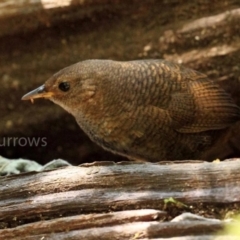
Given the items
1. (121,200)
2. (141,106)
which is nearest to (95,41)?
(141,106)

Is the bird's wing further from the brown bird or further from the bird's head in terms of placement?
the bird's head

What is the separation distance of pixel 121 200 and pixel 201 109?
0.84 m

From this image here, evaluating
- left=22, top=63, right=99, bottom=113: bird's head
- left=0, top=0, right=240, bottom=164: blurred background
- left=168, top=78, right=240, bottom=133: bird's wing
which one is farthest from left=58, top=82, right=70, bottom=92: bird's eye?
left=0, top=0, right=240, bottom=164: blurred background

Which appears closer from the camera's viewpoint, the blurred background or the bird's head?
the bird's head

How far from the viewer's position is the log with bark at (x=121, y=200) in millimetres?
1832

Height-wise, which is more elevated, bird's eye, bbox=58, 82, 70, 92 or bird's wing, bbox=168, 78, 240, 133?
bird's eye, bbox=58, 82, 70, 92

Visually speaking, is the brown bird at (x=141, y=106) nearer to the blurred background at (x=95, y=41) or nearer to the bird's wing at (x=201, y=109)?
the bird's wing at (x=201, y=109)

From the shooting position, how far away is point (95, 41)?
317cm

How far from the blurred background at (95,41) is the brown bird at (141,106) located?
41 centimetres

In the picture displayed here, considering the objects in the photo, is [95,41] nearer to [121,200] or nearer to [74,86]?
[74,86]

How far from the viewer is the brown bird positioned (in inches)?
100

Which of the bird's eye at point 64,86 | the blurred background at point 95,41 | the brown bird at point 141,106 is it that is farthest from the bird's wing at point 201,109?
the bird's eye at point 64,86

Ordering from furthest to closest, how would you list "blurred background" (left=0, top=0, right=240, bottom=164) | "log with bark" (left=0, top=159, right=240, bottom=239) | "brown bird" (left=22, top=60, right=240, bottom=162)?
"blurred background" (left=0, top=0, right=240, bottom=164), "brown bird" (left=22, top=60, right=240, bottom=162), "log with bark" (left=0, top=159, right=240, bottom=239)

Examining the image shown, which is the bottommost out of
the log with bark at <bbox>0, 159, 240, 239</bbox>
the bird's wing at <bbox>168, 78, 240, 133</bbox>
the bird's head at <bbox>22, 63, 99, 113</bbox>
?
the log with bark at <bbox>0, 159, 240, 239</bbox>
